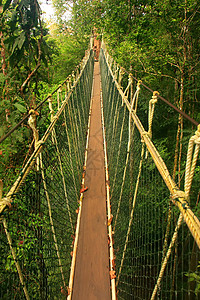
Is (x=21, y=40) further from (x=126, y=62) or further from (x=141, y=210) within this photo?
(x=126, y=62)

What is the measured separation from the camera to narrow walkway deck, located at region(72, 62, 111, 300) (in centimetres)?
124

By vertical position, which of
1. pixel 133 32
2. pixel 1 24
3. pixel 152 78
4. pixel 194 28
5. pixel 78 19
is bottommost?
pixel 1 24

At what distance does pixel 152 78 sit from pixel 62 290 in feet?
12.4

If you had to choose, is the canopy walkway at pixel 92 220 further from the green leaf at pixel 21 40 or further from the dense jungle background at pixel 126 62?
the green leaf at pixel 21 40

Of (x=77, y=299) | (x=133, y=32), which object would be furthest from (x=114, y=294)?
(x=133, y=32)

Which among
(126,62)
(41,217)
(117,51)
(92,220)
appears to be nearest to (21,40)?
(41,217)

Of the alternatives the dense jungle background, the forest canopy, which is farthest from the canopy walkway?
the forest canopy

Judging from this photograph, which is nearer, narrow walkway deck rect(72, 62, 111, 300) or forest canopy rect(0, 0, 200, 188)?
narrow walkway deck rect(72, 62, 111, 300)

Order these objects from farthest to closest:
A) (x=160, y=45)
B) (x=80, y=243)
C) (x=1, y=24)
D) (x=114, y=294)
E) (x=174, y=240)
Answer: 1. (x=160, y=45)
2. (x=1, y=24)
3. (x=80, y=243)
4. (x=114, y=294)
5. (x=174, y=240)

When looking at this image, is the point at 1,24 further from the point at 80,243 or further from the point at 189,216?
the point at 189,216

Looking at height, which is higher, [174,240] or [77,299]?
[174,240]

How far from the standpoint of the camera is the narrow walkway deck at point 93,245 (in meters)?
1.24

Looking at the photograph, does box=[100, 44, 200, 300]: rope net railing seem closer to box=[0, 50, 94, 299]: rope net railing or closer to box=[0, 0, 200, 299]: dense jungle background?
box=[0, 50, 94, 299]: rope net railing

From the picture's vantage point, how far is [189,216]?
0.58m
